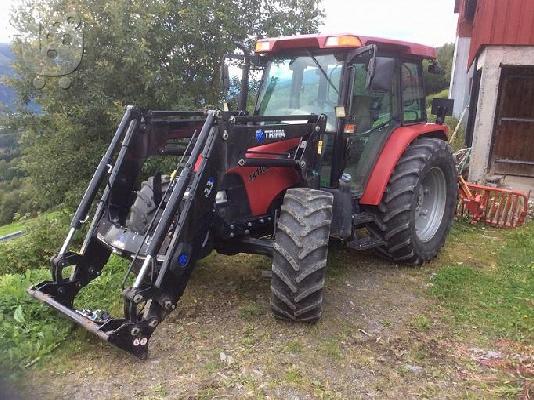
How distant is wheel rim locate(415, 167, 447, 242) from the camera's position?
561cm

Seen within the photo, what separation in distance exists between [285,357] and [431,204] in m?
3.16

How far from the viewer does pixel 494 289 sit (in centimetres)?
471

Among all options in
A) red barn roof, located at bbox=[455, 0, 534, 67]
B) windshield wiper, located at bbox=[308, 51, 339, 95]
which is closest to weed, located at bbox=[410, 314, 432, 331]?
windshield wiper, located at bbox=[308, 51, 339, 95]

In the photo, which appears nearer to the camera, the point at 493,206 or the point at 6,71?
the point at 493,206

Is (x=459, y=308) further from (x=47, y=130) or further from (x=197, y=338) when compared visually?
(x=47, y=130)

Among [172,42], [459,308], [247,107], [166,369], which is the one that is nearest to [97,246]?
[166,369]

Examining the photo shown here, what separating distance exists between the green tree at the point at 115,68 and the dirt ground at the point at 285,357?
5901 millimetres

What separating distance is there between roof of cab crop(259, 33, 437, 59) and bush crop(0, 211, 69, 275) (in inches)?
224

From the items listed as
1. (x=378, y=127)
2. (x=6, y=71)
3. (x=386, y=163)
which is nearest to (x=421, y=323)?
(x=386, y=163)

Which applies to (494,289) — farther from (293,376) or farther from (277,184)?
(293,376)

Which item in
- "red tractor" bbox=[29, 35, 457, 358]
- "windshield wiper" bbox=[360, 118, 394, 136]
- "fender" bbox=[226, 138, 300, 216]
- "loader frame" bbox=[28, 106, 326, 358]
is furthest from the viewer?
"windshield wiper" bbox=[360, 118, 394, 136]

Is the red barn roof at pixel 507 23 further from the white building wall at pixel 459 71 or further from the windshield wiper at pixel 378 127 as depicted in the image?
the white building wall at pixel 459 71

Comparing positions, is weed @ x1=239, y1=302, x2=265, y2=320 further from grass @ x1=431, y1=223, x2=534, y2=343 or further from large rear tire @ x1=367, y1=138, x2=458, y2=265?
grass @ x1=431, y1=223, x2=534, y2=343

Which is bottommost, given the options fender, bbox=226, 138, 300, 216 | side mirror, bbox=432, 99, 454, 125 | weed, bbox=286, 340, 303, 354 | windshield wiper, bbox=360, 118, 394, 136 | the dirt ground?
the dirt ground
